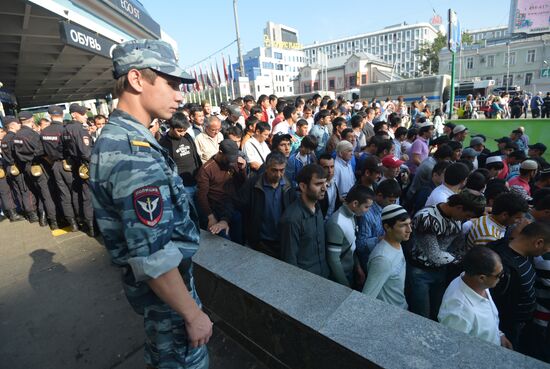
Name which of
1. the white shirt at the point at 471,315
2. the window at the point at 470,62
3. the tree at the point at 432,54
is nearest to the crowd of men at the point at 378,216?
the white shirt at the point at 471,315

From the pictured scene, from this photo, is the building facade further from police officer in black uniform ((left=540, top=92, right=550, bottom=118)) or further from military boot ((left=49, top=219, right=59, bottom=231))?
military boot ((left=49, top=219, right=59, bottom=231))

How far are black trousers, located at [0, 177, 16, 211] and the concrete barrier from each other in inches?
226

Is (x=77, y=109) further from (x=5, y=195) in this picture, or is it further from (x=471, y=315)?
(x=471, y=315)

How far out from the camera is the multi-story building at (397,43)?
3530 inches

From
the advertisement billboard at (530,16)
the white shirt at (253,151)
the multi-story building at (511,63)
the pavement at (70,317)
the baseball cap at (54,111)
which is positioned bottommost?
the pavement at (70,317)

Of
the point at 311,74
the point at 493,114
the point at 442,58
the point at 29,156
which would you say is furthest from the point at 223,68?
the point at 442,58

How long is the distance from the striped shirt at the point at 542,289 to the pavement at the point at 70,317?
2.38 meters

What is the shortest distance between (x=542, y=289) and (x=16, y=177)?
8003 mm

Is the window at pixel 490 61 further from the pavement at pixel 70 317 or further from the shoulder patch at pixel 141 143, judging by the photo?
the shoulder patch at pixel 141 143

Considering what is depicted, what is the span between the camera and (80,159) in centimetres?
470

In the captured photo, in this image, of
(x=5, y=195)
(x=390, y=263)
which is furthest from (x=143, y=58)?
(x=5, y=195)

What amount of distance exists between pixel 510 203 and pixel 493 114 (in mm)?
18375

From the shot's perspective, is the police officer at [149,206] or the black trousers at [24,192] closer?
the police officer at [149,206]

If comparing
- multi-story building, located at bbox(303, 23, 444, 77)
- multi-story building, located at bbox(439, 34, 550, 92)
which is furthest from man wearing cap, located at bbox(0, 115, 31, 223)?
multi-story building, located at bbox(303, 23, 444, 77)
